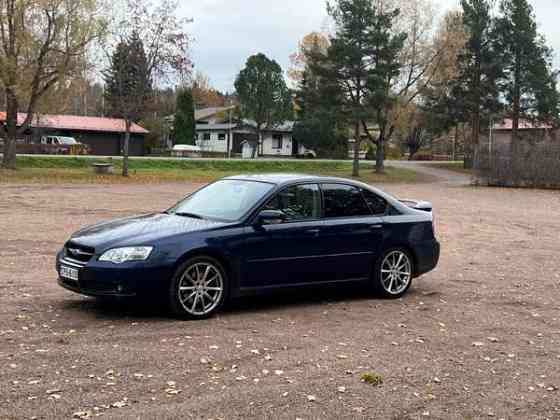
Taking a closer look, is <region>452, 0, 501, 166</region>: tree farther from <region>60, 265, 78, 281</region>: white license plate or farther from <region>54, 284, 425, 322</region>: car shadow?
<region>60, 265, 78, 281</region>: white license plate

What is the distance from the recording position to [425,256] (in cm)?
902

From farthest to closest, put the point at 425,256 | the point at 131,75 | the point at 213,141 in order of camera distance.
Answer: the point at 213,141 → the point at 131,75 → the point at 425,256

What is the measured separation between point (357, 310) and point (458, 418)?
324 cm

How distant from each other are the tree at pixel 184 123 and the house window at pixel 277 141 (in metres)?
11.0

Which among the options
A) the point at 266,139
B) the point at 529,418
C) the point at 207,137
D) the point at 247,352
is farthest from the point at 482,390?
the point at 207,137

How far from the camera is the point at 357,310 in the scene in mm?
7938

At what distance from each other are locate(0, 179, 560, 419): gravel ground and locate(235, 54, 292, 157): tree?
5890 centimetres

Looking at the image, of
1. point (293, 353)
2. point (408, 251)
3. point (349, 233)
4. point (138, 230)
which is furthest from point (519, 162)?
point (293, 353)

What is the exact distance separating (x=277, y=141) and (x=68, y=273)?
7340cm

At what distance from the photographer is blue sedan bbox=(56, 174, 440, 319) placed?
6.88m

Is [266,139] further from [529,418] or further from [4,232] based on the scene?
[529,418]

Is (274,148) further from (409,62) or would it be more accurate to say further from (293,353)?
(293,353)

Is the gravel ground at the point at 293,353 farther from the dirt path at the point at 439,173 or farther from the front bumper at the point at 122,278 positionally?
the dirt path at the point at 439,173

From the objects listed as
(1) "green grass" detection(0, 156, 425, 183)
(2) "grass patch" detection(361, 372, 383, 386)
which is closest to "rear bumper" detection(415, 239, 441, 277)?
(2) "grass patch" detection(361, 372, 383, 386)
